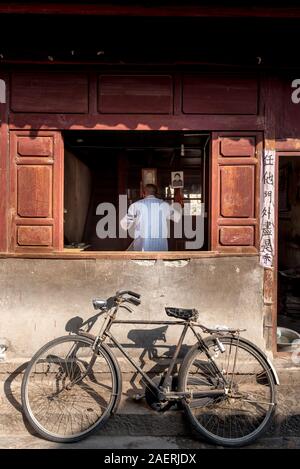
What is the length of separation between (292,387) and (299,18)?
404cm

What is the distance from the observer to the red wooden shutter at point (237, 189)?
5.46 m

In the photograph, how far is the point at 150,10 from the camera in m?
4.59

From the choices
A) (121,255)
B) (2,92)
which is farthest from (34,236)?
(2,92)

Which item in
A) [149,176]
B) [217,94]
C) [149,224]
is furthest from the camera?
[149,176]

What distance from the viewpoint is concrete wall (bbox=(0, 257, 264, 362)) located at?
5.33 meters

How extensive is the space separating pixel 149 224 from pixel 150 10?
2737 millimetres

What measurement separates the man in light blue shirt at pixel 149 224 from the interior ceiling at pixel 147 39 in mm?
1964

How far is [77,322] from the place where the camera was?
5348 mm

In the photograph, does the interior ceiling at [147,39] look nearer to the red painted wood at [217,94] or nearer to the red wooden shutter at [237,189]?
the red painted wood at [217,94]

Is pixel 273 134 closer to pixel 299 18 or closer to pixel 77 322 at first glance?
pixel 299 18

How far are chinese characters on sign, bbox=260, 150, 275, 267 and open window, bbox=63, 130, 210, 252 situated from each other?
0.72m

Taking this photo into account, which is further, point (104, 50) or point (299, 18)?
point (104, 50)

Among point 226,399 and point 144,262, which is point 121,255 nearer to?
point 144,262

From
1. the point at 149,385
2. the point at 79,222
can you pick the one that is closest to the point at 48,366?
the point at 149,385
